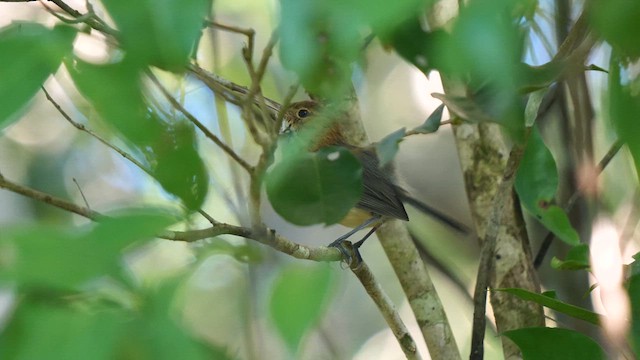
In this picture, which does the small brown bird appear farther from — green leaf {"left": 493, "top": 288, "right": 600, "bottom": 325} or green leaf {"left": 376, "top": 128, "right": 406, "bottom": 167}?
green leaf {"left": 376, "top": 128, "right": 406, "bottom": 167}

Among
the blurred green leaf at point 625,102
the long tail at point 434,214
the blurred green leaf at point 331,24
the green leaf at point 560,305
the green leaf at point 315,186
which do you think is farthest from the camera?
the long tail at point 434,214

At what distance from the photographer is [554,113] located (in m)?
3.93

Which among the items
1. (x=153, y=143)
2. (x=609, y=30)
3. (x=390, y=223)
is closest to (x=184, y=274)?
(x=153, y=143)

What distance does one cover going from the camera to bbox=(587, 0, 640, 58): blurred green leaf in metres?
0.88

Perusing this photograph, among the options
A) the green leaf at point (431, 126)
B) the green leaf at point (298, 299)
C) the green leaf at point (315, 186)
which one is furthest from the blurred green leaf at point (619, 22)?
the green leaf at point (431, 126)

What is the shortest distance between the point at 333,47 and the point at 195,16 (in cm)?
15

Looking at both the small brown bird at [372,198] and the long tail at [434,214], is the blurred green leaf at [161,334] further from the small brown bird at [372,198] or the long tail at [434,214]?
the long tail at [434,214]

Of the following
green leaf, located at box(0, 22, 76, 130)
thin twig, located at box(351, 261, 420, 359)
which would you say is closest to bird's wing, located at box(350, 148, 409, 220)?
thin twig, located at box(351, 261, 420, 359)

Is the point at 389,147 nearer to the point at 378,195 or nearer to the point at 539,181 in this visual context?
the point at 539,181

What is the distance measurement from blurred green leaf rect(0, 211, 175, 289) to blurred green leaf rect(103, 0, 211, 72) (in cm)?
17

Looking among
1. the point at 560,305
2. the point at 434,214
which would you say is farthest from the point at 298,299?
the point at 434,214

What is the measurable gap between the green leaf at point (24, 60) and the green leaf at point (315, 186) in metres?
0.42

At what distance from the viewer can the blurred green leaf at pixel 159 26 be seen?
85 centimetres

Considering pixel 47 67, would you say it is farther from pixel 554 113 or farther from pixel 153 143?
pixel 554 113
